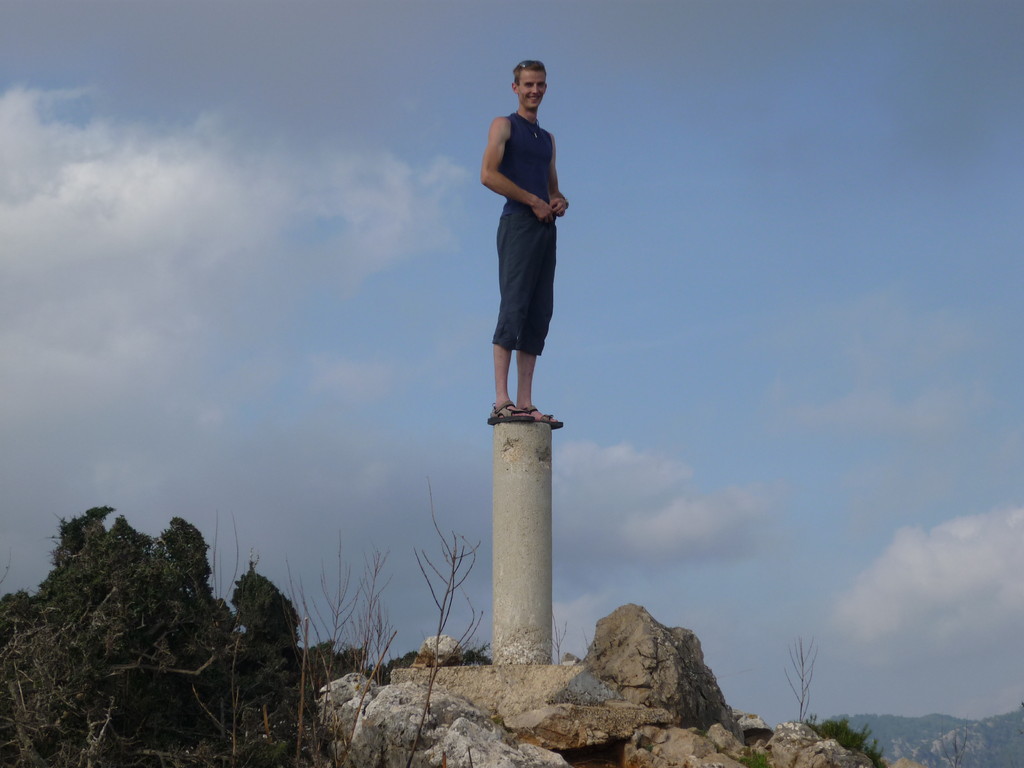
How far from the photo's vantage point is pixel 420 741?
811cm

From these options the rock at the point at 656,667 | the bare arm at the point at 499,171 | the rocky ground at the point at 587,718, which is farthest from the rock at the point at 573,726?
the bare arm at the point at 499,171

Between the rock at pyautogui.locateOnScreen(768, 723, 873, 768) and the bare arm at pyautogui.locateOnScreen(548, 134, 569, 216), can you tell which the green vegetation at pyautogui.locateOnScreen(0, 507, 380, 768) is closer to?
the rock at pyautogui.locateOnScreen(768, 723, 873, 768)

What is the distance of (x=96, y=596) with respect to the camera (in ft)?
27.2

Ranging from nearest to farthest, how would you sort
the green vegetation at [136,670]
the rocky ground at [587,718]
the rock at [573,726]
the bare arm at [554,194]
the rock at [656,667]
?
1. the green vegetation at [136,670]
2. the rocky ground at [587,718]
3. the rock at [573,726]
4. the rock at [656,667]
5. the bare arm at [554,194]

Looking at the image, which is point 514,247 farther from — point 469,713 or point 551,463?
point 469,713

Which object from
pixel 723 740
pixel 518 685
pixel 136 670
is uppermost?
pixel 518 685

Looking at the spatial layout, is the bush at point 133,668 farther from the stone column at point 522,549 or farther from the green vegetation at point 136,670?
the stone column at point 522,549

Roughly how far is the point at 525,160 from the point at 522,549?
432cm

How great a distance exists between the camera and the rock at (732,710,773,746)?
1227cm

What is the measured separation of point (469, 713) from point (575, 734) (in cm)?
157

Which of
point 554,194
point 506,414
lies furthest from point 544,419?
point 554,194

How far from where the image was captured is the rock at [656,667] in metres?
11.0

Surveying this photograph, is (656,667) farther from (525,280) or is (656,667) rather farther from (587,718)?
(525,280)

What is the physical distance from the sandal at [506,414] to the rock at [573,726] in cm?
317
